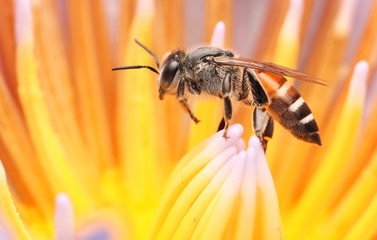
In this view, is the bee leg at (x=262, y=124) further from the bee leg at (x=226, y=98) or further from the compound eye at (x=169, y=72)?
the compound eye at (x=169, y=72)

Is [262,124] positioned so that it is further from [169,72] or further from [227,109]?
[169,72]

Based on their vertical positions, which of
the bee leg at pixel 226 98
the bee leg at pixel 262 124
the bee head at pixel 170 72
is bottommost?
the bee leg at pixel 262 124

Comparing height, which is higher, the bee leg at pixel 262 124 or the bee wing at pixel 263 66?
the bee wing at pixel 263 66

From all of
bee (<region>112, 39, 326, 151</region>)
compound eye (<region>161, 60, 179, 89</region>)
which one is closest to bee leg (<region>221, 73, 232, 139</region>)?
bee (<region>112, 39, 326, 151</region>)

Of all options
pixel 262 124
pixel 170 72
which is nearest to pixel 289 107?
pixel 262 124

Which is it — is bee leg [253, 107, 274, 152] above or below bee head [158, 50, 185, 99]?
below

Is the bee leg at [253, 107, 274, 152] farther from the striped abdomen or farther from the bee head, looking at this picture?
the bee head

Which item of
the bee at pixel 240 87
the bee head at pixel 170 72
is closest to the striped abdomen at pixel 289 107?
the bee at pixel 240 87

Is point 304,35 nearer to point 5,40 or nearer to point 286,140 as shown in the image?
point 286,140
